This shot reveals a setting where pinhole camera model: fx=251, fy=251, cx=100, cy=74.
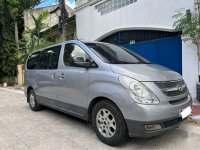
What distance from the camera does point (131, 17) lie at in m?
9.85

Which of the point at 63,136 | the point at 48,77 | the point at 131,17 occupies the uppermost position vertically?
the point at 131,17

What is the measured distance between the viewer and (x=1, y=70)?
57.9 ft

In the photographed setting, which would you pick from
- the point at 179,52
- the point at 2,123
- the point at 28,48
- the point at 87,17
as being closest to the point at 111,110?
the point at 2,123

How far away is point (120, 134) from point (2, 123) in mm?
3294

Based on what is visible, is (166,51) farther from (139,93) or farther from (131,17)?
(139,93)

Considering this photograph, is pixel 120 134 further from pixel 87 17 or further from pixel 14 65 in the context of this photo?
pixel 14 65

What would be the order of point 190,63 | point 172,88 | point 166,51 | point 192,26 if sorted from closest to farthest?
point 172,88 < point 192,26 < point 190,63 < point 166,51

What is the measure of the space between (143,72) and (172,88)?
0.54m

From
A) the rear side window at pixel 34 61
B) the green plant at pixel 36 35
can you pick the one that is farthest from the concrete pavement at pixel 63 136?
the green plant at pixel 36 35

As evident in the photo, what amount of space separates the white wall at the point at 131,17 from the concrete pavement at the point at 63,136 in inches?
170

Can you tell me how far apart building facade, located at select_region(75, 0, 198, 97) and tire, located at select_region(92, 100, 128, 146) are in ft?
14.0

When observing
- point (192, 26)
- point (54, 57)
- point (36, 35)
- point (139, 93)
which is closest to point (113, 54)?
point (139, 93)

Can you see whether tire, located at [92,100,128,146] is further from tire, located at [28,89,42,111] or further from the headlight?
tire, located at [28,89,42,111]

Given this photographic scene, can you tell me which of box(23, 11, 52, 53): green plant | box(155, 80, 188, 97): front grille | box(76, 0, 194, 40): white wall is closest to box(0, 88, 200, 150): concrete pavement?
box(155, 80, 188, 97): front grille
